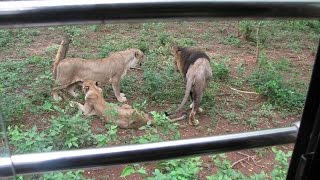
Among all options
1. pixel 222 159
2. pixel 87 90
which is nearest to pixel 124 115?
pixel 87 90

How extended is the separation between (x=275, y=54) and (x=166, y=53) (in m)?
1.48

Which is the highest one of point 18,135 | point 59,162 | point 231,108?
point 59,162

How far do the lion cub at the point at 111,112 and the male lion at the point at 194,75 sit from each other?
19.1 inches

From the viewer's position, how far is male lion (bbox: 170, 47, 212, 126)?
13.2 feet

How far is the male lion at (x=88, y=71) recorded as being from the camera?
421 centimetres

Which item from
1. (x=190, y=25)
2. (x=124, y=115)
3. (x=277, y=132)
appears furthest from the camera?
(x=190, y=25)

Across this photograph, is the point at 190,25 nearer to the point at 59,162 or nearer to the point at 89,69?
the point at 89,69

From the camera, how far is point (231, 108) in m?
4.15

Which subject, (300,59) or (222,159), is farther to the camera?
(300,59)

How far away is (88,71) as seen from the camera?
4.27 m

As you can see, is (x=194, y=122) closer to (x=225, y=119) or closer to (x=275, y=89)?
(x=225, y=119)

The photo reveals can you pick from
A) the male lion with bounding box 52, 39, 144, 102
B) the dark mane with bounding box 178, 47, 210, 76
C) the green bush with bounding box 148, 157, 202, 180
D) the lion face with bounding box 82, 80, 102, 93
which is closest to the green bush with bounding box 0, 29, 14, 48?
the male lion with bounding box 52, 39, 144, 102

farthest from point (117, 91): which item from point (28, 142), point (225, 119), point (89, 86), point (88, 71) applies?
point (28, 142)

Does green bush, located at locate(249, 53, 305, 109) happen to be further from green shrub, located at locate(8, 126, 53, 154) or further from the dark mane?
green shrub, located at locate(8, 126, 53, 154)
